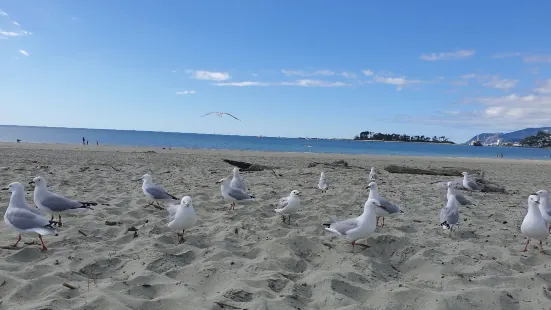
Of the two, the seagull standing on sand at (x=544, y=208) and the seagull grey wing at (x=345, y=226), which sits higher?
the seagull standing on sand at (x=544, y=208)

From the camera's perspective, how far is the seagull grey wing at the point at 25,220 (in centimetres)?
511

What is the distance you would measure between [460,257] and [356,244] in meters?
1.31

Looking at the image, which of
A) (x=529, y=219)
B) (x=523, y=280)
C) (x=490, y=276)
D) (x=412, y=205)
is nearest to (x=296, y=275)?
(x=490, y=276)

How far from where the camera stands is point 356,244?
18.7 ft

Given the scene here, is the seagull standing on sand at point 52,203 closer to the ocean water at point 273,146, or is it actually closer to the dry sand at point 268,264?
the dry sand at point 268,264

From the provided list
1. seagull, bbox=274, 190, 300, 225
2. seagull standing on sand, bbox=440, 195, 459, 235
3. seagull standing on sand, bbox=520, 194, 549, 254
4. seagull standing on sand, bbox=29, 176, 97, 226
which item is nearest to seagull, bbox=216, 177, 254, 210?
seagull, bbox=274, 190, 300, 225

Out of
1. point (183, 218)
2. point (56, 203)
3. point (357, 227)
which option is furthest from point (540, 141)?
point (56, 203)

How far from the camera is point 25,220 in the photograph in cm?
515

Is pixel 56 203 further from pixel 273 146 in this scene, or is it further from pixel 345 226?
pixel 273 146

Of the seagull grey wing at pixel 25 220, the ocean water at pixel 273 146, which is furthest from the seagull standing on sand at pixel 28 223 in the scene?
the ocean water at pixel 273 146

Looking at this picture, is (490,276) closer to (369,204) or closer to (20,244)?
(369,204)

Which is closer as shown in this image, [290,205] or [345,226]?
[345,226]

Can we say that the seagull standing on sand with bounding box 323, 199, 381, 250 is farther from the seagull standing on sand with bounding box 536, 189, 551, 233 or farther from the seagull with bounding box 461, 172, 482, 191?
the seagull with bounding box 461, 172, 482, 191

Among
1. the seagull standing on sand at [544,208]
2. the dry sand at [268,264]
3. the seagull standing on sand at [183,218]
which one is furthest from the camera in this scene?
the seagull standing on sand at [544,208]
